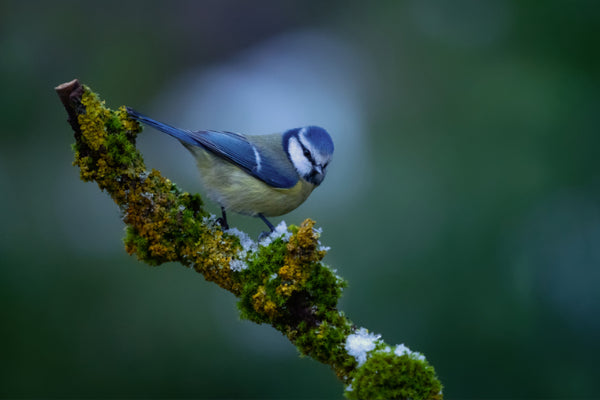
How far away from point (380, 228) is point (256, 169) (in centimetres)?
146

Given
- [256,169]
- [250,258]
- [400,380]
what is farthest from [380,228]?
[400,380]

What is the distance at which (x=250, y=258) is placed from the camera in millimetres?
1920

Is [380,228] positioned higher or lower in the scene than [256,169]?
higher

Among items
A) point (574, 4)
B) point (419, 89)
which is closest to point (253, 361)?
point (419, 89)

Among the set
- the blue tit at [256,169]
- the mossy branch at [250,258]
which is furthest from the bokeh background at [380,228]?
the mossy branch at [250,258]

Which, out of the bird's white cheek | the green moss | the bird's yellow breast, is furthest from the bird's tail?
the green moss

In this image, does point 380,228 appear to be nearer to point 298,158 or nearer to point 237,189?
point 298,158

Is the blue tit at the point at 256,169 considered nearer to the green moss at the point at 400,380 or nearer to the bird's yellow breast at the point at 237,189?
the bird's yellow breast at the point at 237,189

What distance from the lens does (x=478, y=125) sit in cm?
372

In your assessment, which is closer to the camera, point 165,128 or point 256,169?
point 165,128

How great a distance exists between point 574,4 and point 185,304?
3.15 m

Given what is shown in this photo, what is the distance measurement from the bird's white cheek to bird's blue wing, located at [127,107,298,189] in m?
0.03

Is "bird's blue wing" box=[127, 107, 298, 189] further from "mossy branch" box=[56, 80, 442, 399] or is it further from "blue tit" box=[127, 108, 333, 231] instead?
A: "mossy branch" box=[56, 80, 442, 399]

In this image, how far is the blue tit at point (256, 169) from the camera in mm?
2369
